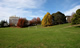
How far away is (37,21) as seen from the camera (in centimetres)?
7581

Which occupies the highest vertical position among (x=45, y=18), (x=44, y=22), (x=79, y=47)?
(x=45, y=18)

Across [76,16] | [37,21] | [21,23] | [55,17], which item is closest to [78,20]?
[76,16]

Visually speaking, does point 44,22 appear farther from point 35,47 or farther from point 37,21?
point 35,47

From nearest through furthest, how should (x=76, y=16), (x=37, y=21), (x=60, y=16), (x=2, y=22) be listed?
(x=76, y=16), (x=60, y=16), (x=2, y=22), (x=37, y=21)

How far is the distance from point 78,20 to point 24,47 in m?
26.8

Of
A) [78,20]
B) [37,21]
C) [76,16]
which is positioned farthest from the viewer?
[37,21]

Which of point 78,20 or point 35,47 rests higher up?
point 78,20

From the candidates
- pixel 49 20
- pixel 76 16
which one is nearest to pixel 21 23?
pixel 49 20

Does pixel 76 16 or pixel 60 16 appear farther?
pixel 60 16

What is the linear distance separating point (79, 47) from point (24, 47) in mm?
4280

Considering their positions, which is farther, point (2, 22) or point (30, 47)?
point (2, 22)

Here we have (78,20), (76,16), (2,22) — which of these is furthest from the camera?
(2,22)

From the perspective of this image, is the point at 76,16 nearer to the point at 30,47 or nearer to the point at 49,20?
the point at 49,20

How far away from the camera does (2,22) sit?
180 ft
